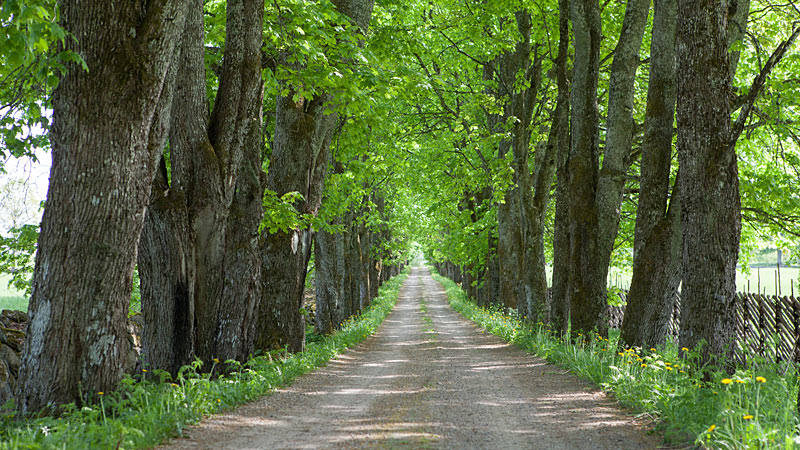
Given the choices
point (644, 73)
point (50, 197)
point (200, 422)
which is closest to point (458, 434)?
point (200, 422)

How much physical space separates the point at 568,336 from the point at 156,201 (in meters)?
7.88

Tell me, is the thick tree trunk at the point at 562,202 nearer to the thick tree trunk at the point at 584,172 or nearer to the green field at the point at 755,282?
the thick tree trunk at the point at 584,172

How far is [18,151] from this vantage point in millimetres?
7348

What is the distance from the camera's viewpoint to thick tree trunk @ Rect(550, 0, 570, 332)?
1361 cm

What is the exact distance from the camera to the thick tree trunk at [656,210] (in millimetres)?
9422

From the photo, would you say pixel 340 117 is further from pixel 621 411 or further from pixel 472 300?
pixel 472 300

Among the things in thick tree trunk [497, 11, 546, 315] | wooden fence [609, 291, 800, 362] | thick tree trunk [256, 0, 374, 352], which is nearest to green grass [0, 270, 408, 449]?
thick tree trunk [256, 0, 374, 352]

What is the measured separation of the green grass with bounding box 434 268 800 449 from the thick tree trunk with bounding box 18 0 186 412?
18.1 ft

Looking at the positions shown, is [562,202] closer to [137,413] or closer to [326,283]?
[326,283]

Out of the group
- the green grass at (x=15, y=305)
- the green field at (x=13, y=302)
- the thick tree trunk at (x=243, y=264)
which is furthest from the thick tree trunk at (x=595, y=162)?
the green grass at (x=15, y=305)

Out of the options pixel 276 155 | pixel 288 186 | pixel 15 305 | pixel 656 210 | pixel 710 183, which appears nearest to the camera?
pixel 710 183

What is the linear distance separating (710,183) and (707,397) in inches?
92.0

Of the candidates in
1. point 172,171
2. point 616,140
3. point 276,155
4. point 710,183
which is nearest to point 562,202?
point 616,140

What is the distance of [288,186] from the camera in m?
12.2
